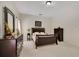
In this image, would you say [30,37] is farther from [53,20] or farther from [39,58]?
[39,58]

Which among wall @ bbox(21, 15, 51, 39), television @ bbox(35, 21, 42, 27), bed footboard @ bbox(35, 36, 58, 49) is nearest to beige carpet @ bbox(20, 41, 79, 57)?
bed footboard @ bbox(35, 36, 58, 49)

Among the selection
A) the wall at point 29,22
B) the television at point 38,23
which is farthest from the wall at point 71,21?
the television at point 38,23

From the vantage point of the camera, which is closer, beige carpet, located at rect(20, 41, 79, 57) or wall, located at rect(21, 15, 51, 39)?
beige carpet, located at rect(20, 41, 79, 57)

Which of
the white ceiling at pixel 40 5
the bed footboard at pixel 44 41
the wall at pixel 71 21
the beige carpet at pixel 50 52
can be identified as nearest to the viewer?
the beige carpet at pixel 50 52

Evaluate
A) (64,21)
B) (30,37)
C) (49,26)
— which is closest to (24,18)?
(30,37)

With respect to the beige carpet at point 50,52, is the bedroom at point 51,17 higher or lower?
higher

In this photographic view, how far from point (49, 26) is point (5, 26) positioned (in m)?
5.76

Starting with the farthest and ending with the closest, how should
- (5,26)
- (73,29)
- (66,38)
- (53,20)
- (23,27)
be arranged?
(53,20) → (23,27) → (66,38) → (73,29) → (5,26)

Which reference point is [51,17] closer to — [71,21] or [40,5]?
[71,21]

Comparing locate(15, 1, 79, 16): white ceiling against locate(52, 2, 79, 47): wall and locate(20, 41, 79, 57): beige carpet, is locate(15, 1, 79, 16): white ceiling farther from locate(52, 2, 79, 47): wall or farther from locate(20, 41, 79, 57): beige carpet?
locate(20, 41, 79, 57): beige carpet

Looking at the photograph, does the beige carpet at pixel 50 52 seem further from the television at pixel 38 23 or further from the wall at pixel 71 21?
the television at pixel 38 23

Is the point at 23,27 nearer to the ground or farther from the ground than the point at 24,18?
nearer to the ground

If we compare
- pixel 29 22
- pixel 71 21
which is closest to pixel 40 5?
pixel 71 21

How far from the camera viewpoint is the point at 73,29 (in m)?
5.61
